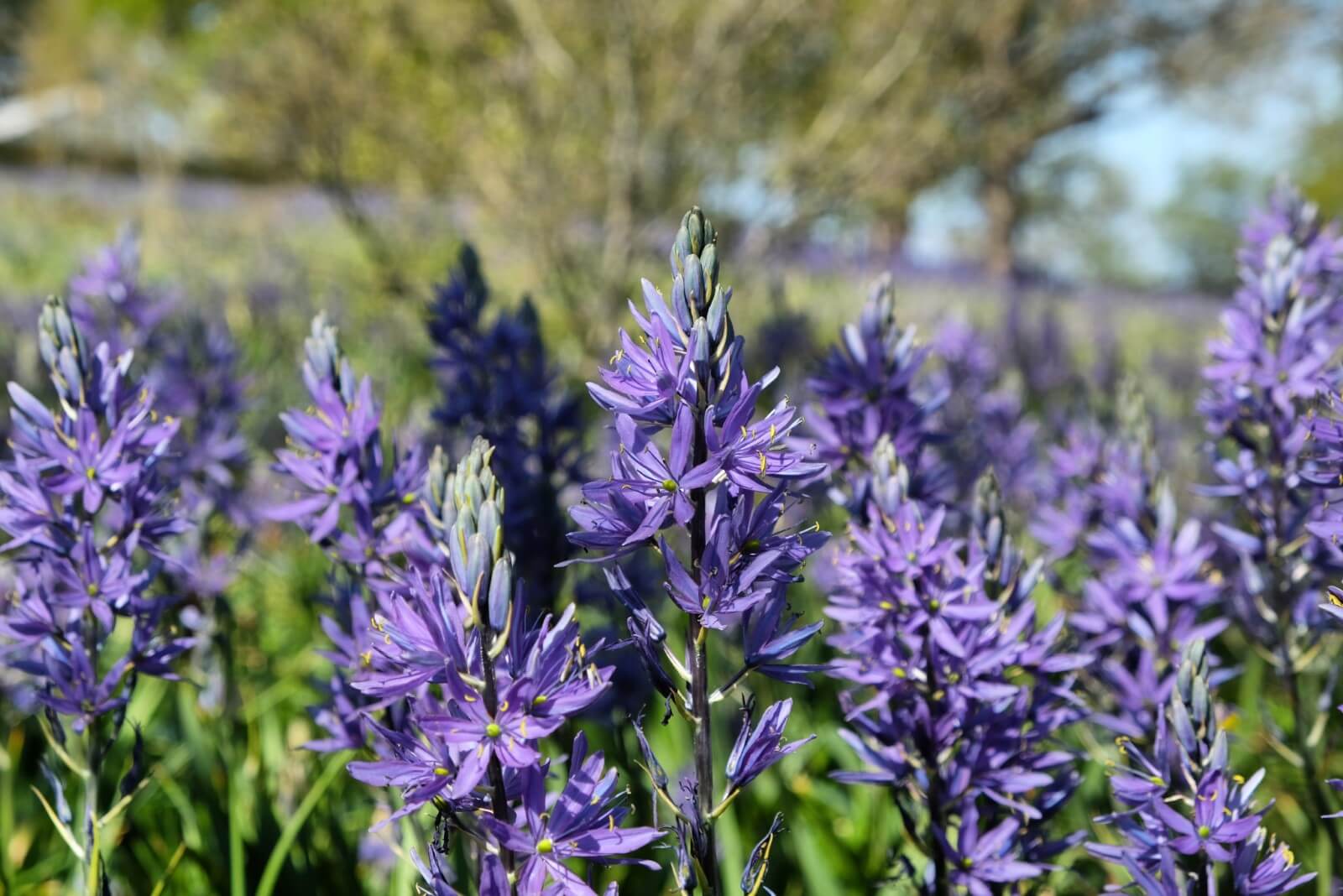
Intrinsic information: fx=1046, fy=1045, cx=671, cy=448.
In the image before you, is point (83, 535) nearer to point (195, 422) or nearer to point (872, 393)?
point (872, 393)

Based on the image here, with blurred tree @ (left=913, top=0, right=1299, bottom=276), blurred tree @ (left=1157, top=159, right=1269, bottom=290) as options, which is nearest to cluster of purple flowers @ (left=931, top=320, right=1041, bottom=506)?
blurred tree @ (left=913, top=0, right=1299, bottom=276)

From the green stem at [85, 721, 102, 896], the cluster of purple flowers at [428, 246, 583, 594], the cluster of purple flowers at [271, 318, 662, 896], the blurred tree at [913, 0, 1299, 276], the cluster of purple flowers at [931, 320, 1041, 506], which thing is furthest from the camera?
the blurred tree at [913, 0, 1299, 276]

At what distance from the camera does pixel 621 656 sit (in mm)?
2746

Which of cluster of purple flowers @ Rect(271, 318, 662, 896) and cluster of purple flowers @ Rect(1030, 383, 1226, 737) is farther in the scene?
cluster of purple flowers @ Rect(1030, 383, 1226, 737)

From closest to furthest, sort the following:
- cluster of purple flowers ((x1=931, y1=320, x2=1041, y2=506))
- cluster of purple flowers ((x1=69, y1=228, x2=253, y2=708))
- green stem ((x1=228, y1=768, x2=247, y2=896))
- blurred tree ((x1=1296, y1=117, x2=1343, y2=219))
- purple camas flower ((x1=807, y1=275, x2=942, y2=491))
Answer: green stem ((x1=228, y1=768, x2=247, y2=896)) < purple camas flower ((x1=807, y1=275, x2=942, y2=491)) < cluster of purple flowers ((x1=69, y1=228, x2=253, y2=708)) < cluster of purple flowers ((x1=931, y1=320, x2=1041, y2=506)) < blurred tree ((x1=1296, y1=117, x2=1343, y2=219))

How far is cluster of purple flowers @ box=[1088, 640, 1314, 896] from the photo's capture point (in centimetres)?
164

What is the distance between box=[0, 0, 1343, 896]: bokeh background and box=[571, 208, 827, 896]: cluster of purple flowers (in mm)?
813

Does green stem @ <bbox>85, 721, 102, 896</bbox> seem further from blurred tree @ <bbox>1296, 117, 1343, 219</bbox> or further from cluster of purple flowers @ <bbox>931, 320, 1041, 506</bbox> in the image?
blurred tree @ <bbox>1296, 117, 1343, 219</bbox>

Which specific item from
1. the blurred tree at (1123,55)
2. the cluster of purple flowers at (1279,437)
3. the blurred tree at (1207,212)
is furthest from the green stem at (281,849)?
the blurred tree at (1207,212)

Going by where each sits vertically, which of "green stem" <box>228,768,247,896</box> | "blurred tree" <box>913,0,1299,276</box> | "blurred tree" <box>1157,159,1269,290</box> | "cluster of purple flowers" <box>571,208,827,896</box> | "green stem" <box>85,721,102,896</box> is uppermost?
"blurred tree" <box>1157,159,1269,290</box>

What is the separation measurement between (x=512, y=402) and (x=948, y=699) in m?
1.44

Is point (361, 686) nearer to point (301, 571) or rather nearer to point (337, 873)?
point (337, 873)

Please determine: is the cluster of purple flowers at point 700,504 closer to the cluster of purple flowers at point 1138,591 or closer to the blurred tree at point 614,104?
the cluster of purple flowers at point 1138,591

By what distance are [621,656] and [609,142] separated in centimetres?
630
